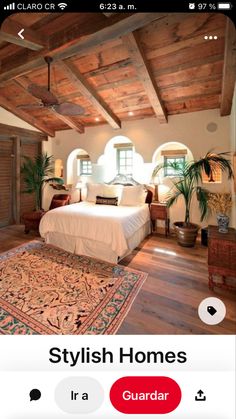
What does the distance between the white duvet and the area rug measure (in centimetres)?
33

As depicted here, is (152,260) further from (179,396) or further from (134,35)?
(134,35)

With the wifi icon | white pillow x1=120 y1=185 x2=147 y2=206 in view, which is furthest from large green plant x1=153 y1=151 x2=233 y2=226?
the wifi icon

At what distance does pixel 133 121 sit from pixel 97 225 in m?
2.81

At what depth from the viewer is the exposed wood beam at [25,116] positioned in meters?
4.28

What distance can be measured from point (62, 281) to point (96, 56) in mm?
3097

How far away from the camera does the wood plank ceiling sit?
2195mm

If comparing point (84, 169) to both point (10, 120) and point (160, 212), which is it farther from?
point (160, 212)

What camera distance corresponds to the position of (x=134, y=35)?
235 cm

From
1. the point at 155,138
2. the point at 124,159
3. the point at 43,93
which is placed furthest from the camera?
the point at 124,159

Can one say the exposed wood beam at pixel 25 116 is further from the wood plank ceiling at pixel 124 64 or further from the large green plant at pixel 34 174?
the large green plant at pixel 34 174

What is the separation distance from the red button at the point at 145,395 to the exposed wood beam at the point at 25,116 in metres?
5.20

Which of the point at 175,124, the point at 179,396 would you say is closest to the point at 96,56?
the point at 175,124

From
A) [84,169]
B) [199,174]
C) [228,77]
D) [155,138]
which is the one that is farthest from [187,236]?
[84,169]

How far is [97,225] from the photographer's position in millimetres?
2773
